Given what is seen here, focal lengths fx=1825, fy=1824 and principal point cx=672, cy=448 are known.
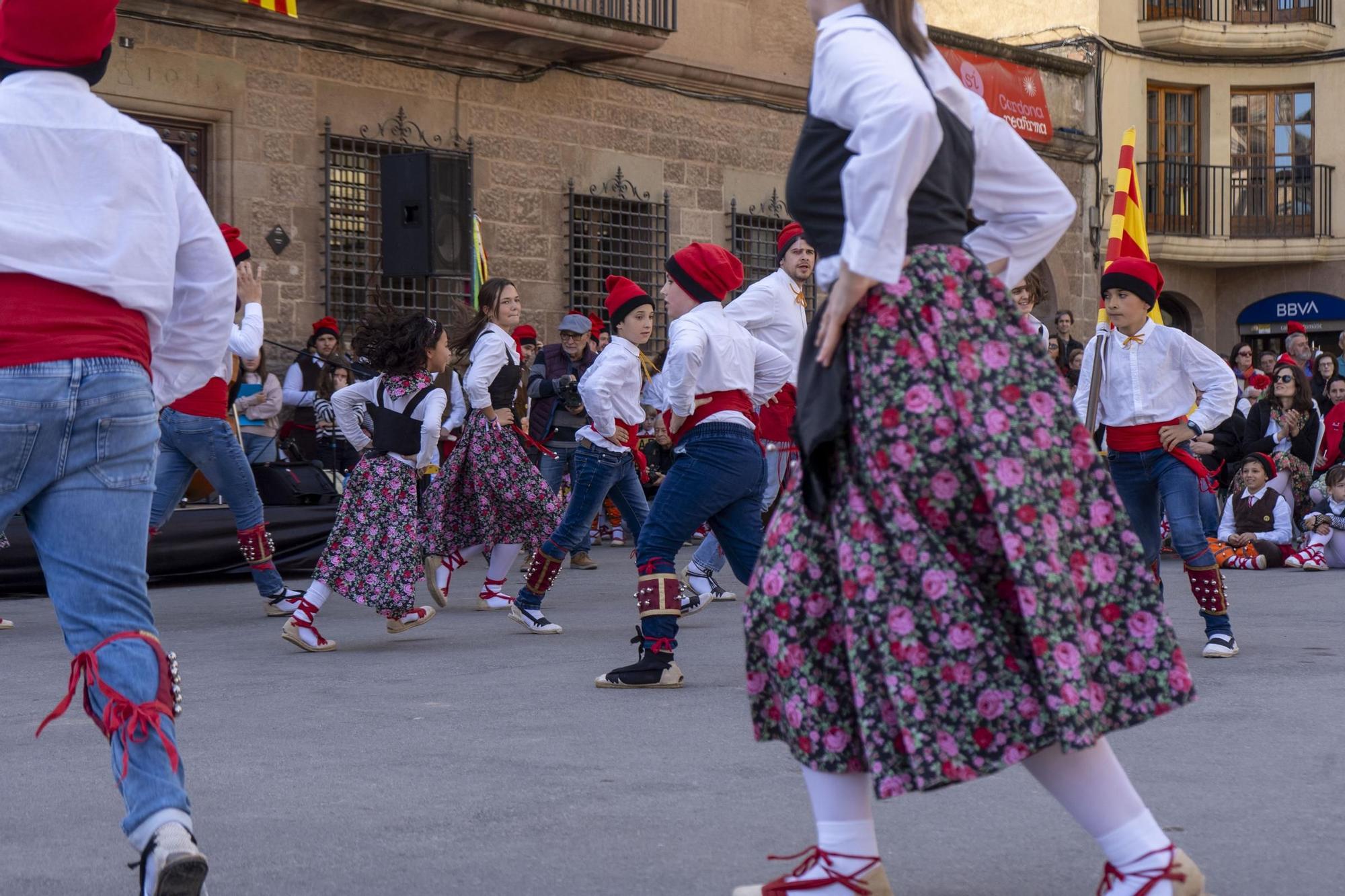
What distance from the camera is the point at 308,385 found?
573 inches

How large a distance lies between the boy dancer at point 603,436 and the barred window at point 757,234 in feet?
36.4

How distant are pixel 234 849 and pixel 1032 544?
2026 mm

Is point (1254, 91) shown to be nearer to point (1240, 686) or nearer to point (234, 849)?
point (1240, 686)

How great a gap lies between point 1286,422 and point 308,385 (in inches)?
315

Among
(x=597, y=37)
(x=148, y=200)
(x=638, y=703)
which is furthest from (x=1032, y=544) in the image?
(x=597, y=37)

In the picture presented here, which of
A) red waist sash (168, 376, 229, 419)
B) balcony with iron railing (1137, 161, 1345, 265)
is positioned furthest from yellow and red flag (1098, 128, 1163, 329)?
balcony with iron railing (1137, 161, 1345, 265)

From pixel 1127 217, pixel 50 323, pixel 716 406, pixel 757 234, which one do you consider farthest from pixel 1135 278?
pixel 757 234

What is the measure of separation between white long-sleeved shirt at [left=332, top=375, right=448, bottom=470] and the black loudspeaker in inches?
255

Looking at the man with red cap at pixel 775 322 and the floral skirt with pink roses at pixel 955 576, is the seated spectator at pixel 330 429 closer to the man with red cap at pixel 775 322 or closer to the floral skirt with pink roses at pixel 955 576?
the man with red cap at pixel 775 322

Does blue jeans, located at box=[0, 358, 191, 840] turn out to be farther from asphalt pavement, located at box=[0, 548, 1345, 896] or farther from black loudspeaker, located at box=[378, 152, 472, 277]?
black loudspeaker, located at box=[378, 152, 472, 277]

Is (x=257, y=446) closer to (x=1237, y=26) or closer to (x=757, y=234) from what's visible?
(x=757, y=234)

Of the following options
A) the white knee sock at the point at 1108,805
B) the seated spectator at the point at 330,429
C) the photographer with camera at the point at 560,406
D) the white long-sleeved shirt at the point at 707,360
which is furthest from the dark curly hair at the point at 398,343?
the white knee sock at the point at 1108,805

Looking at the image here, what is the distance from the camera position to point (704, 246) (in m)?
7.29

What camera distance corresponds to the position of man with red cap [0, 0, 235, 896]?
10.7 feet
